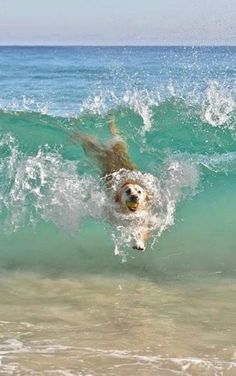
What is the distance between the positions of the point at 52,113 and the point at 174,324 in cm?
1039

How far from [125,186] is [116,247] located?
1.28 m

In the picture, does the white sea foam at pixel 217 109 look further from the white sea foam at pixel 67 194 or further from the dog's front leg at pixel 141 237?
the dog's front leg at pixel 141 237

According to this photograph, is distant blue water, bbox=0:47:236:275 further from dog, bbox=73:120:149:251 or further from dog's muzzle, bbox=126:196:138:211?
dog's muzzle, bbox=126:196:138:211

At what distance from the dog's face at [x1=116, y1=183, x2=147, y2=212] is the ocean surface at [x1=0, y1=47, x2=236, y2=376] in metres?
0.62

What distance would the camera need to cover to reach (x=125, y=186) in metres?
10.2

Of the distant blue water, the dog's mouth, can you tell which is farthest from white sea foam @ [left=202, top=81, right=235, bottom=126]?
the dog's mouth

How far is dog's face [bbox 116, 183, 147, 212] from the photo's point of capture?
9.90 meters

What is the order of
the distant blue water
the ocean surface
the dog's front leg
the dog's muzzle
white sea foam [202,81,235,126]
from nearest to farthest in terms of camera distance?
the ocean surface → the dog's front leg → the dog's muzzle → the distant blue water → white sea foam [202,81,235,126]

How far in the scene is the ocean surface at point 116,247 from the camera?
23.3 ft

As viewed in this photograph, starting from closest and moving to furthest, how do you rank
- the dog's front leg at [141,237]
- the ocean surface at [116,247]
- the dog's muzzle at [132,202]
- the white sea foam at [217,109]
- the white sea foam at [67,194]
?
the ocean surface at [116,247] → the dog's front leg at [141,237] → the dog's muzzle at [132,202] → the white sea foam at [67,194] → the white sea foam at [217,109]

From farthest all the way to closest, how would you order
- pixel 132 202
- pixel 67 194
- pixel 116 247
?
pixel 67 194
pixel 116 247
pixel 132 202

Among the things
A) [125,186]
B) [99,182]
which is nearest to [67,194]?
[99,182]

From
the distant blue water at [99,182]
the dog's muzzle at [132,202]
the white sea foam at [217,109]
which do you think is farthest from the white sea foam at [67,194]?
the white sea foam at [217,109]

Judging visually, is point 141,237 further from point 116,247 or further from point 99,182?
point 99,182
